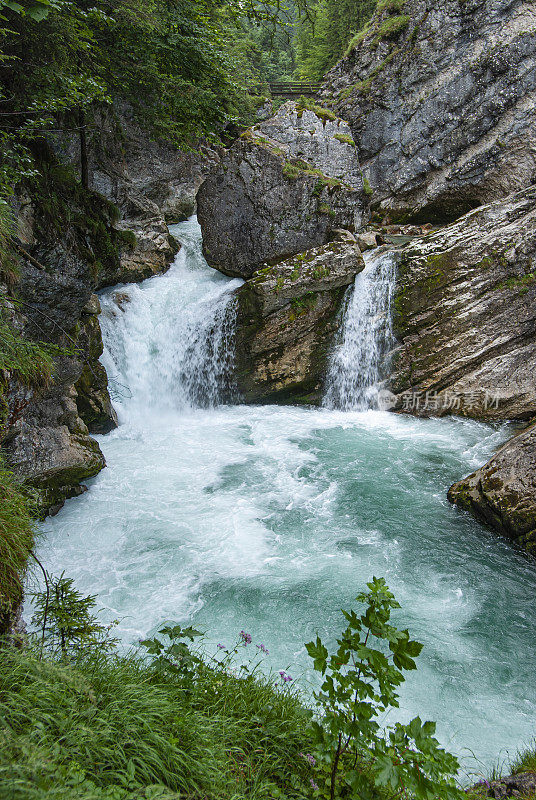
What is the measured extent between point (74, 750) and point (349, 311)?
10980 mm

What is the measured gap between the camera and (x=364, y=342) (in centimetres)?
1176

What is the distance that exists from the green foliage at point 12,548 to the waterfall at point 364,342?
9.25 metres

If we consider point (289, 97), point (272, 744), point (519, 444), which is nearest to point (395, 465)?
point (519, 444)

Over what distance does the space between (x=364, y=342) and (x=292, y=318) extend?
2.13 meters

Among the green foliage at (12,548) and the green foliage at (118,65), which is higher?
the green foliage at (118,65)

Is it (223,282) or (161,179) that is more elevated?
(161,179)

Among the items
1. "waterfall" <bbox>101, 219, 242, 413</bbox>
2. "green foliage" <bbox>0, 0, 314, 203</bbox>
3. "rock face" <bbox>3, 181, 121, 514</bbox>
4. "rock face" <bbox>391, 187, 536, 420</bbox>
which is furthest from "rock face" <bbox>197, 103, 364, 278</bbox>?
"rock face" <bbox>3, 181, 121, 514</bbox>

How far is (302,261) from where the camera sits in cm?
1121

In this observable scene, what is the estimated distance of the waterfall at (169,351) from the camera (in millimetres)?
11273

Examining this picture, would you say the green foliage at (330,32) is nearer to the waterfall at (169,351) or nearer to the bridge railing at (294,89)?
the bridge railing at (294,89)

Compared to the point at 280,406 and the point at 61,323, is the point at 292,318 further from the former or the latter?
the point at 61,323

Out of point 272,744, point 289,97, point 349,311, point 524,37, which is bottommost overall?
point 272,744

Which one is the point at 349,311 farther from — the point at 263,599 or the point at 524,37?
the point at 524,37

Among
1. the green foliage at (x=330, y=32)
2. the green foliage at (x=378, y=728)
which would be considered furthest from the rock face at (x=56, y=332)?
the green foliage at (x=330, y=32)
